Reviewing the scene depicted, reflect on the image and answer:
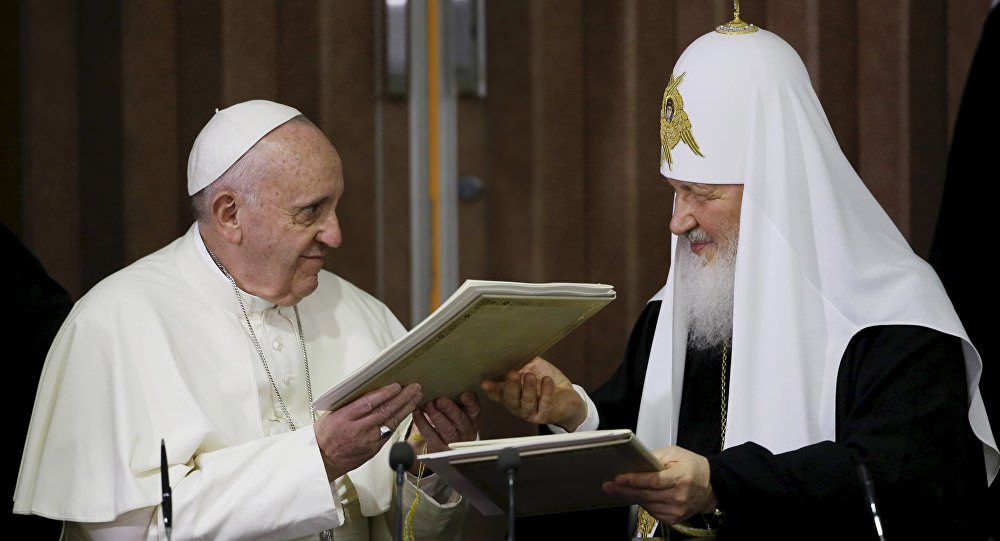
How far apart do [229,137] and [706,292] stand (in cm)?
145

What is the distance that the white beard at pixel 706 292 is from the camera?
151 inches

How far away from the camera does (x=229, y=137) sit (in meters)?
3.89

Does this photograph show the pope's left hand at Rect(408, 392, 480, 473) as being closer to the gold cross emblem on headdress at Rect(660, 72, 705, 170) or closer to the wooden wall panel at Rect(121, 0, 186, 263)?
the gold cross emblem on headdress at Rect(660, 72, 705, 170)

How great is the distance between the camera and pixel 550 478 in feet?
10.4

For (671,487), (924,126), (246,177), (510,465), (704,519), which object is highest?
(924,126)

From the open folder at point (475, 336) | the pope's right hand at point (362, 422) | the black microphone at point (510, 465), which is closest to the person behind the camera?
the black microphone at point (510, 465)

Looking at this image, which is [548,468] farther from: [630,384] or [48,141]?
[48,141]

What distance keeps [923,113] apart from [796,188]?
2.17 meters

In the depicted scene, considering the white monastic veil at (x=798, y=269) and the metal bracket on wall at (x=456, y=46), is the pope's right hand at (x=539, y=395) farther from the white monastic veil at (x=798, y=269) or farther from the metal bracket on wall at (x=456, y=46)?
the metal bracket on wall at (x=456, y=46)

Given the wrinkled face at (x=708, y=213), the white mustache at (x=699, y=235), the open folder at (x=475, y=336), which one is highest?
the wrinkled face at (x=708, y=213)

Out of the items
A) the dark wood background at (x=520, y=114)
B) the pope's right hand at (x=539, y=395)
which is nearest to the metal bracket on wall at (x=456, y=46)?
the dark wood background at (x=520, y=114)

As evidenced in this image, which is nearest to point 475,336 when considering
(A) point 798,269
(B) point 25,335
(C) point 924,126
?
(A) point 798,269

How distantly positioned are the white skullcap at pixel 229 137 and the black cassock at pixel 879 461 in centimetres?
150

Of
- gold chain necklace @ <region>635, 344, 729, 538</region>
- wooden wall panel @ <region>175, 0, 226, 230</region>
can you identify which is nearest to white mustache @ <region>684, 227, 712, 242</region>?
gold chain necklace @ <region>635, 344, 729, 538</region>
